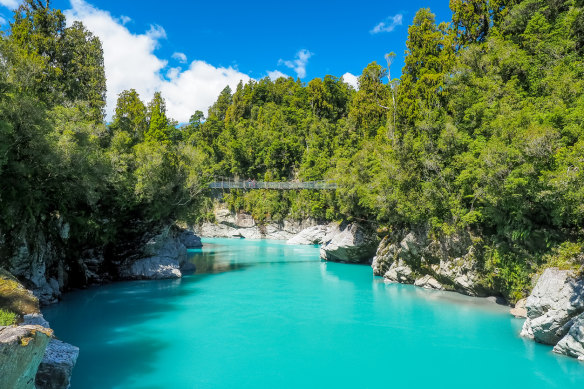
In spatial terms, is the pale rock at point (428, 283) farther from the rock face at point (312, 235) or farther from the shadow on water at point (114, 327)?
the rock face at point (312, 235)

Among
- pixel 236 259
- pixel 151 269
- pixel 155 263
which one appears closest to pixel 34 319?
pixel 151 269

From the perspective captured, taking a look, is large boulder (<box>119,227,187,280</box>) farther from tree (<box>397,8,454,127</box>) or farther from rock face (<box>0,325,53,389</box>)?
rock face (<box>0,325,53,389</box>)

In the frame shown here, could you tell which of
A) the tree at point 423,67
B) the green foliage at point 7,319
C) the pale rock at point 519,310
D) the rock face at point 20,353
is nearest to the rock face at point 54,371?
the green foliage at point 7,319

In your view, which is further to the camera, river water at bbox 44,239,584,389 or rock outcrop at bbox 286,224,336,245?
rock outcrop at bbox 286,224,336,245

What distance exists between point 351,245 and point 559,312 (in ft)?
56.9

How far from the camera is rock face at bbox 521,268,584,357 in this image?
29.3 ft

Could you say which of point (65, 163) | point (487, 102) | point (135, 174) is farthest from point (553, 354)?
point (135, 174)

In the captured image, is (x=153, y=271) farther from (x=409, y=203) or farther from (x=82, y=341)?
(x=409, y=203)

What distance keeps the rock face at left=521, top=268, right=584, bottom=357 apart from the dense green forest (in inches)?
31.3

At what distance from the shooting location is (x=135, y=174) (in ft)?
63.0

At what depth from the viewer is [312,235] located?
41531mm

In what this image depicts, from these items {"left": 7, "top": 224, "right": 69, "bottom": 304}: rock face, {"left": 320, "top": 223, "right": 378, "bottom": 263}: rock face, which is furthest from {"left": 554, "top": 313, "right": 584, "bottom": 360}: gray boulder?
{"left": 320, "top": 223, "right": 378, "bottom": 263}: rock face

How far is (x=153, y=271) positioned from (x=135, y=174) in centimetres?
551

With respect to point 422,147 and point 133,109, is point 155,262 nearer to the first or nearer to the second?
point 133,109
